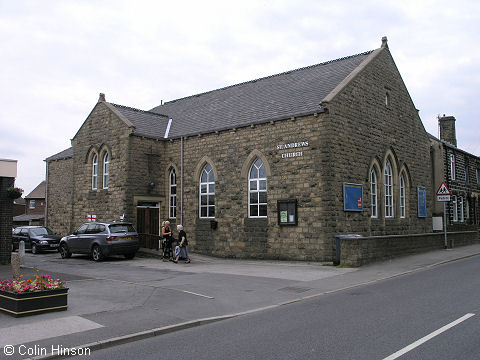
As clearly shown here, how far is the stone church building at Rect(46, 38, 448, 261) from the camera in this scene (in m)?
17.5

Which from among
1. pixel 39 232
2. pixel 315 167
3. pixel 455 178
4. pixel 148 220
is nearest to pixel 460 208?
pixel 455 178

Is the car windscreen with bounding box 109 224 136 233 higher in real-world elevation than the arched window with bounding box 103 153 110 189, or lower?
lower

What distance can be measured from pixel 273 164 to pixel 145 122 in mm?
9203

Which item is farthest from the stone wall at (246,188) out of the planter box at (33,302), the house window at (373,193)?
the planter box at (33,302)

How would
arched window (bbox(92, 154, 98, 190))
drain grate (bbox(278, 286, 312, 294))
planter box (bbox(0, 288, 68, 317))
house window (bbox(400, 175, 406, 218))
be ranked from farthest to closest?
arched window (bbox(92, 154, 98, 190)), house window (bbox(400, 175, 406, 218)), drain grate (bbox(278, 286, 312, 294)), planter box (bbox(0, 288, 68, 317))

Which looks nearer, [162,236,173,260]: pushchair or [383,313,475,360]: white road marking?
[383,313,475,360]: white road marking

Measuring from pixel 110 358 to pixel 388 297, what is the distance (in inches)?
248

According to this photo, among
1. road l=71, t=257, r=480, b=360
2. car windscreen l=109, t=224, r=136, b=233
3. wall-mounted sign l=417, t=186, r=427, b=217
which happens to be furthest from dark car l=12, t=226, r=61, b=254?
wall-mounted sign l=417, t=186, r=427, b=217

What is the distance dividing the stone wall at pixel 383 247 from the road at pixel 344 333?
5245mm

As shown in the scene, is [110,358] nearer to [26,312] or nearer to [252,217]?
[26,312]

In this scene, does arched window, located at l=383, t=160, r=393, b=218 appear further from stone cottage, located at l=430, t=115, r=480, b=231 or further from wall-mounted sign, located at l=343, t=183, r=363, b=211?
stone cottage, located at l=430, t=115, r=480, b=231

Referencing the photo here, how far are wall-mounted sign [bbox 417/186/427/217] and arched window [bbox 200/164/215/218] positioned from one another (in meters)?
10.8

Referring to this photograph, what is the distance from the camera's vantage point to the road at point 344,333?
579 cm

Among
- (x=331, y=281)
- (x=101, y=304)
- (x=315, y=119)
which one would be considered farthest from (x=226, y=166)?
(x=101, y=304)
